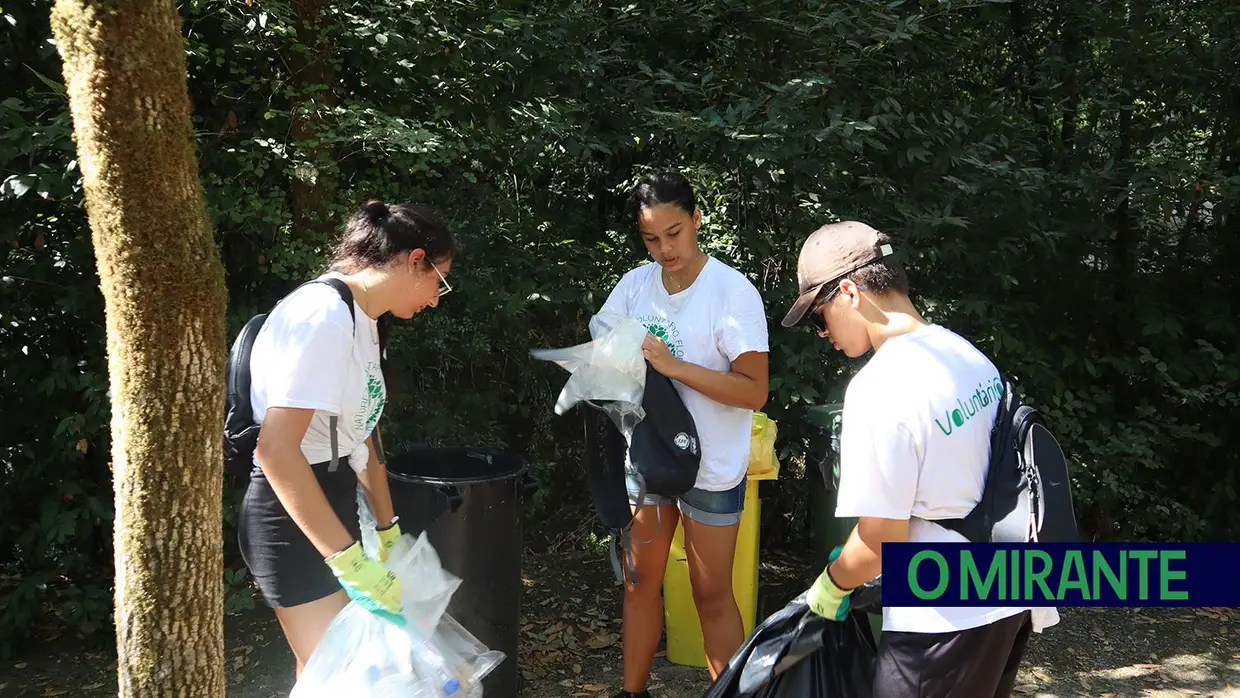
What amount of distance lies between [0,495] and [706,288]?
3082 millimetres

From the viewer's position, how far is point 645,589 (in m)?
3.32

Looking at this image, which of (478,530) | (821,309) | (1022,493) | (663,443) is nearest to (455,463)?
(478,530)

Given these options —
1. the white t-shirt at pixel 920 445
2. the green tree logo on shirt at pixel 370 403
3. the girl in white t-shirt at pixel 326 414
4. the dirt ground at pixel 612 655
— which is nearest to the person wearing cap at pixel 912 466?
the white t-shirt at pixel 920 445

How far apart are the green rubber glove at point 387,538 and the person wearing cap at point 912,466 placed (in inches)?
52.2

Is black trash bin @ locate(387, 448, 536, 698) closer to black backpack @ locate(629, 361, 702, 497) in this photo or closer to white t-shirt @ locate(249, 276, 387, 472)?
black backpack @ locate(629, 361, 702, 497)

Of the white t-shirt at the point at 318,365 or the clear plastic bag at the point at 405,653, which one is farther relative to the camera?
the clear plastic bag at the point at 405,653

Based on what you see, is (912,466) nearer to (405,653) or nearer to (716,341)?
(716,341)

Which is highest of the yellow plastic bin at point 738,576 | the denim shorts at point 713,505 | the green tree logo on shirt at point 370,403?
the green tree logo on shirt at point 370,403

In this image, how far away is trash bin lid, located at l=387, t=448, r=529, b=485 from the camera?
11.7 ft

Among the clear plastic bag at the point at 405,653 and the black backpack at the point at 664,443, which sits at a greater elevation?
the black backpack at the point at 664,443

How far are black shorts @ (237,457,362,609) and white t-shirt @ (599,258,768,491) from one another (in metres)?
1.15

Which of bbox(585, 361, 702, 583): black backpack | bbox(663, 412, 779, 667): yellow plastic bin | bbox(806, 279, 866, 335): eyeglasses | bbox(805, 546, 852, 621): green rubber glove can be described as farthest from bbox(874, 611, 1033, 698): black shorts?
bbox(663, 412, 779, 667): yellow plastic bin

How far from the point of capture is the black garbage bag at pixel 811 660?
2.20 meters

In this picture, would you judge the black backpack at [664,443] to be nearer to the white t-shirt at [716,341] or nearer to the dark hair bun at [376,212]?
the white t-shirt at [716,341]
